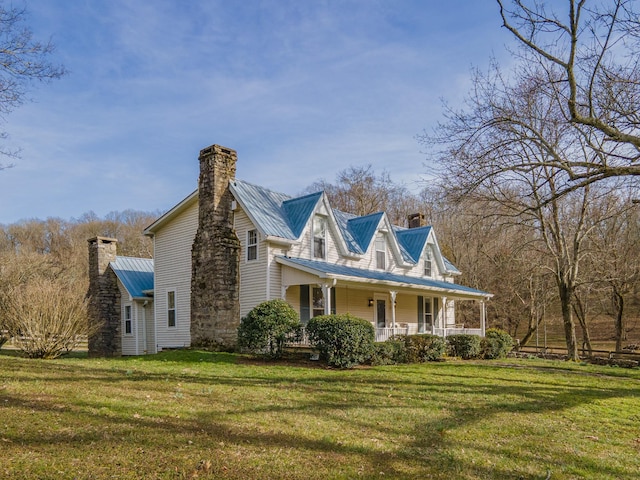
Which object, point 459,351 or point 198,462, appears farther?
point 459,351

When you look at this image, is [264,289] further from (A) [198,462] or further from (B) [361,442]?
(A) [198,462]

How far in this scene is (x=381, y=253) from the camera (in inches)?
958

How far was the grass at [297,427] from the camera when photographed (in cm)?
522

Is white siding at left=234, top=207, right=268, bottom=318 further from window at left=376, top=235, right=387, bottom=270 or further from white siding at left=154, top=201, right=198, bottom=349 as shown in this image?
window at left=376, top=235, right=387, bottom=270

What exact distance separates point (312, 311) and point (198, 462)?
48.9ft

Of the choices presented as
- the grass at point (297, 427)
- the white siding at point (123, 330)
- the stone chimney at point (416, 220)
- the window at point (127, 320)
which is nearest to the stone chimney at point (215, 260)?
the white siding at point (123, 330)

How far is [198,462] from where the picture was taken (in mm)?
5164

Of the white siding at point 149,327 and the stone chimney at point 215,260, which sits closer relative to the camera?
the stone chimney at point 215,260

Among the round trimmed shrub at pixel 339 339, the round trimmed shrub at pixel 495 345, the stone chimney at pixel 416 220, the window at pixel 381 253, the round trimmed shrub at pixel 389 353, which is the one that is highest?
the stone chimney at pixel 416 220

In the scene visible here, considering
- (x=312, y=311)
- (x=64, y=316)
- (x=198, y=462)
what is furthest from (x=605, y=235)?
(x=198, y=462)

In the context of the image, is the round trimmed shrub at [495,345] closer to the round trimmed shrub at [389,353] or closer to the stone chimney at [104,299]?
the round trimmed shrub at [389,353]

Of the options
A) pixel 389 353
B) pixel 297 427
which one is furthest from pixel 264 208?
pixel 297 427

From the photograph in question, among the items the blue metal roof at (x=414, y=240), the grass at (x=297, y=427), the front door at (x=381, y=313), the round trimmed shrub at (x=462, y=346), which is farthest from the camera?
the blue metal roof at (x=414, y=240)

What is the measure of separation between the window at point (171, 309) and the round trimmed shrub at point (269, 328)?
6893mm
